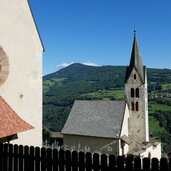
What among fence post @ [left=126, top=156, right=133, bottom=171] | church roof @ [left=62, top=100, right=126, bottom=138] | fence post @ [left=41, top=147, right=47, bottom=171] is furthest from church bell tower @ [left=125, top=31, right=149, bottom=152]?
fence post @ [left=126, top=156, right=133, bottom=171]

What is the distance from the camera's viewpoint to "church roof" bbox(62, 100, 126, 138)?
127 feet

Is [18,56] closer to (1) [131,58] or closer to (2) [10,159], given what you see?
(2) [10,159]

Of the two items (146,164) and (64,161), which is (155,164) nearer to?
(146,164)

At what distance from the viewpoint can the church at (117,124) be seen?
1489 inches

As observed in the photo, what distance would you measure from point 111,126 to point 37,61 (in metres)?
26.0

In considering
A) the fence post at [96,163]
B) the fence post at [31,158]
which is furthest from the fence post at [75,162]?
the fence post at [31,158]

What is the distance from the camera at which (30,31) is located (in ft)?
45.3

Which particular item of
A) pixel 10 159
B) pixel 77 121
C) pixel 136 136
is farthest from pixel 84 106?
pixel 10 159

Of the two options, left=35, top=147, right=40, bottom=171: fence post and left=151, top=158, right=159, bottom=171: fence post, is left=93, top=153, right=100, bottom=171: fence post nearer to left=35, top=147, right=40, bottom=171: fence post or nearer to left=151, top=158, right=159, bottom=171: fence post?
left=151, top=158, right=159, bottom=171: fence post

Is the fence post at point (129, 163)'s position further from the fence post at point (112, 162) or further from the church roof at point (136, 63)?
the church roof at point (136, 63)

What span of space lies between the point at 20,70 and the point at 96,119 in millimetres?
28221

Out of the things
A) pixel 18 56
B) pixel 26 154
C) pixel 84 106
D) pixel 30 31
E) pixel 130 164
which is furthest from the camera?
pixel 84 106

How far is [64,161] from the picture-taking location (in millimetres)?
7527

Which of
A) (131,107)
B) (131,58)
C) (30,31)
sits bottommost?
(131,107)
